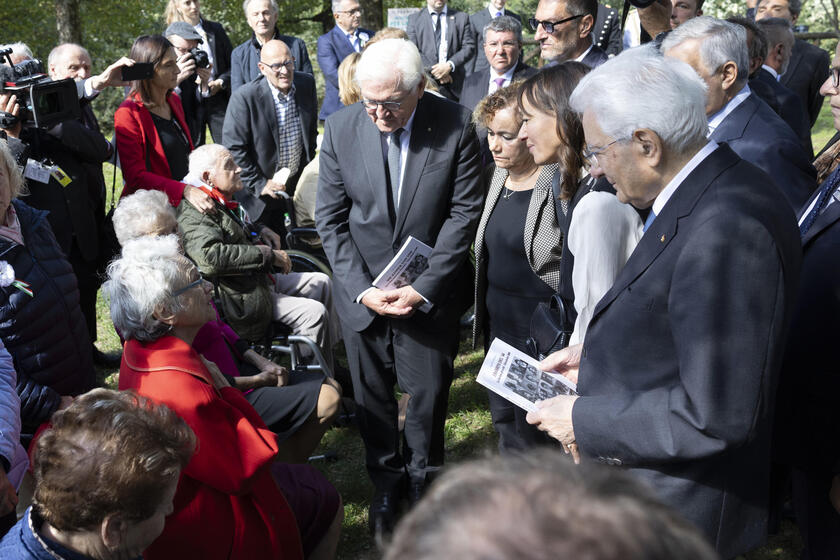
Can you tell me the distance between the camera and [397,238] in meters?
3.45

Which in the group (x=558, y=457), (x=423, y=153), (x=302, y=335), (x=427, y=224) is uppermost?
(x=558, y=457)

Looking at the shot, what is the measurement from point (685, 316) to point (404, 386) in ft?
6.94

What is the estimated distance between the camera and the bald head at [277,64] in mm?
5852

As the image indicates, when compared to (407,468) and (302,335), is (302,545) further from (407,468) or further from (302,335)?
(302,335)

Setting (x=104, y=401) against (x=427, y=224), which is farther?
(x=427, y=224)

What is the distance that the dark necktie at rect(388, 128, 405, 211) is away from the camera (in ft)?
11.1

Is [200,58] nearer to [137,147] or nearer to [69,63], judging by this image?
[69,63]

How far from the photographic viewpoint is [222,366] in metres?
3.49

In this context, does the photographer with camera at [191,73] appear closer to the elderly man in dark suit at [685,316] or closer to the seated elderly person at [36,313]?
the seated elderly person at [36,313]

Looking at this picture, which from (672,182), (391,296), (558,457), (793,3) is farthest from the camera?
(793,3)

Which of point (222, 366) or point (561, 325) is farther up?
point (561, 325)

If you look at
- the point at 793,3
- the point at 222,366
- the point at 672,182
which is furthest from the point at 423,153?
the point at 793,3

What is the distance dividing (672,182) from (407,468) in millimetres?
2383

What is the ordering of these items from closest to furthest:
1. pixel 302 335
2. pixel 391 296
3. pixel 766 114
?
1. pixel 766 114
2. pixel 391 296
3. pixel 302 335
